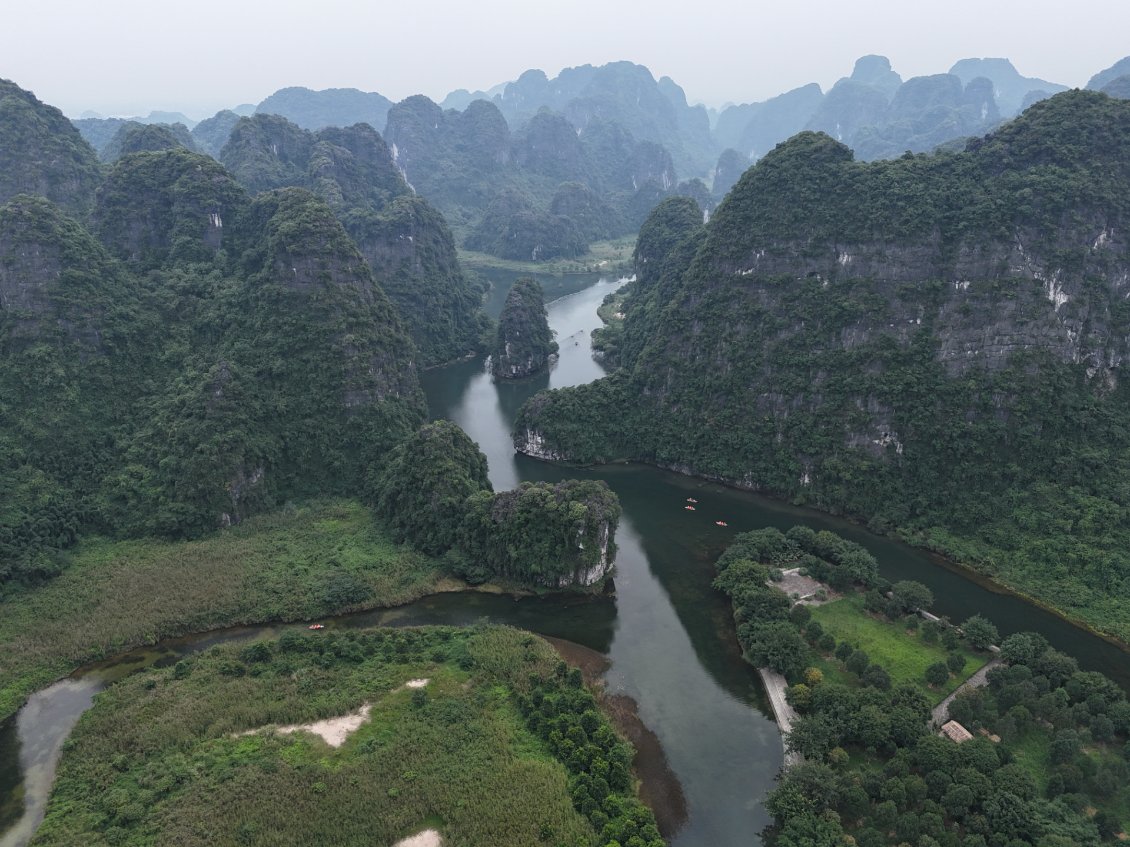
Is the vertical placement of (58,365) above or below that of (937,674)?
above

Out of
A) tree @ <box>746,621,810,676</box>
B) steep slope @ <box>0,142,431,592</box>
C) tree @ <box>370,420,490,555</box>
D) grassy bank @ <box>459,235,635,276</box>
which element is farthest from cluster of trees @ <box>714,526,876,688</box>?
grassy bank @ <box>459,235,635,276</box>

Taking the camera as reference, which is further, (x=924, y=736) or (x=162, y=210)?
(x=162, y=210)

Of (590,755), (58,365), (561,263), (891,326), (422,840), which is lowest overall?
(422,840)

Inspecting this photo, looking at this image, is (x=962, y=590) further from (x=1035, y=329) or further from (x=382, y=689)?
(x=382, y=689)

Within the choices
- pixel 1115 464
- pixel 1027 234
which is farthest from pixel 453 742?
pixel 1027 234

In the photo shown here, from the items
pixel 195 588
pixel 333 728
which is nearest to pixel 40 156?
pixel 195 588

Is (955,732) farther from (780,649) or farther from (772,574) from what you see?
(772,574)

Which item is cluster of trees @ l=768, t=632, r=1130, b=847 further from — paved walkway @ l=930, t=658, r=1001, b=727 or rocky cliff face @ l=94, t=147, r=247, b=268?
rocky cliff face @ l=94, t=147, r=247, b=268
